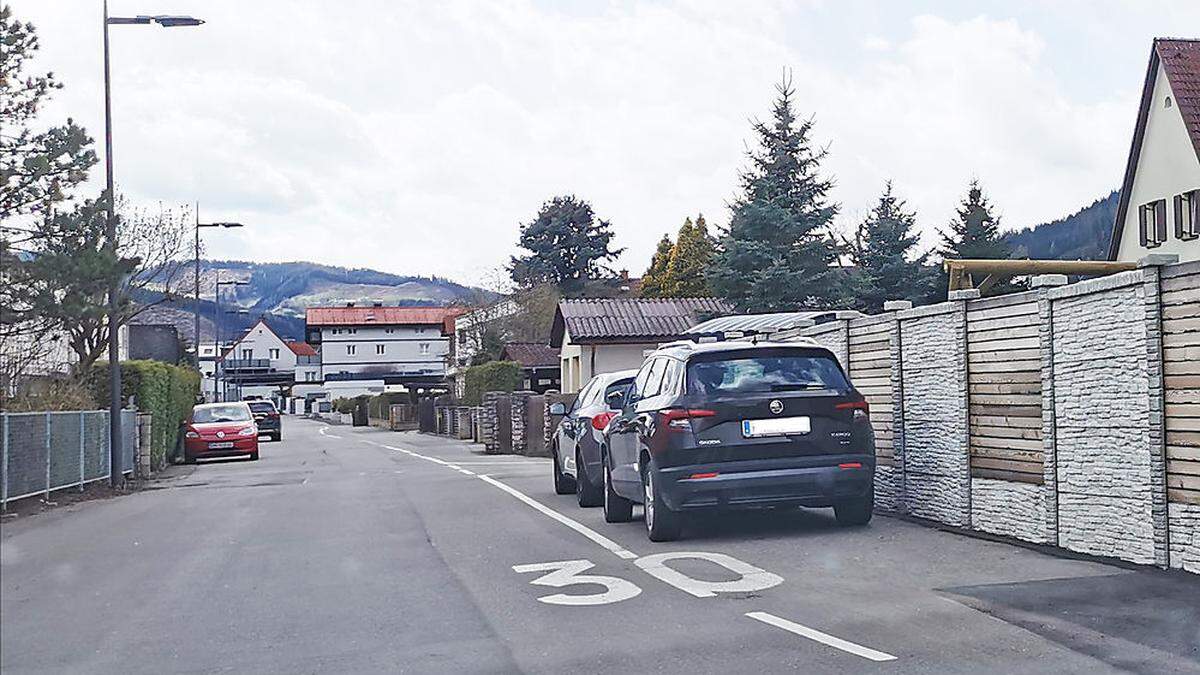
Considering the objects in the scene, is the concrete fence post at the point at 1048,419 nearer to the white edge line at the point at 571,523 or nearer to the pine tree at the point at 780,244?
the white edge line at the point at 571,523

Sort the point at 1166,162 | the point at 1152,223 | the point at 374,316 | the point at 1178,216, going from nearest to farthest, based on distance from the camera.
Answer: the point at 1178,216, the point at 1166,162, the point at 1152,223, the point at 374,316

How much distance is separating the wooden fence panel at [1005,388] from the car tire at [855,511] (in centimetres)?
94

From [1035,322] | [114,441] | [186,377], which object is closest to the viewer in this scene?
[1035,322]

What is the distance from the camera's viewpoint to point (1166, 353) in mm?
8758

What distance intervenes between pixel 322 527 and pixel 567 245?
67217 mm

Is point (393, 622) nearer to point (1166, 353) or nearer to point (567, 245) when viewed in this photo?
point (1166, 353)

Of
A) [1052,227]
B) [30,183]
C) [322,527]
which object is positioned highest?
[1052,227]

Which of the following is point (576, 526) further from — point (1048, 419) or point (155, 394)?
point (155, 394)

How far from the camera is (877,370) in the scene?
13.4 metres

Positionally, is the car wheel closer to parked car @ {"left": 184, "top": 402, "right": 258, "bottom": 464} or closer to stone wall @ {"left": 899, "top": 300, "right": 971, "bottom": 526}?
stone wall @ {"left": 899, "top": 300, "right": 971, "bottom": 526}

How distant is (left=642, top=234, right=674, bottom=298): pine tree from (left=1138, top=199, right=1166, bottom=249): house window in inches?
1425

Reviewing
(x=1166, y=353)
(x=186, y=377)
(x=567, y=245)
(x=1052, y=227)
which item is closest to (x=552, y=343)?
(x=186, y=377)

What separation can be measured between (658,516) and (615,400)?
156 inches

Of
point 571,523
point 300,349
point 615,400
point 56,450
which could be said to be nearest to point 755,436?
point 571,523
